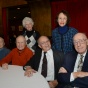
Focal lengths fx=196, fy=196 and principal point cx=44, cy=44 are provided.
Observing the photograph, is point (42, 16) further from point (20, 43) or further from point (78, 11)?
point (20, 43)

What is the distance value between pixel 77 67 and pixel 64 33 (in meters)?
0.90

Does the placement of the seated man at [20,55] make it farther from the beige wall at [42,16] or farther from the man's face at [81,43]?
the beige wall at [42,16]

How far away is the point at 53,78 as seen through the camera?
2.68 metres

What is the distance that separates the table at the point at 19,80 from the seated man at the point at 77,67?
242 millimetres

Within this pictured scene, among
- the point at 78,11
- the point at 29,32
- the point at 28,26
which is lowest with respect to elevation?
the point at 29,32

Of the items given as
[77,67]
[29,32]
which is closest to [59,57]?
[77,67]

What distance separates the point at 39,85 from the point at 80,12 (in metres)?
5.36

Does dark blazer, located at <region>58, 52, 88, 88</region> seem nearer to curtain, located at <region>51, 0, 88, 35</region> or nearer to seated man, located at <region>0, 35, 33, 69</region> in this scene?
seated man, located at <region>0, 35, 33, 69</region>

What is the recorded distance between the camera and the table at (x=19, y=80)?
1913 millimetres

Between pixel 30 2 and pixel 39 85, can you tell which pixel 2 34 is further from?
pixel 39 85

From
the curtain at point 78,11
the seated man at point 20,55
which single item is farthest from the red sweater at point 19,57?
the curtain at point 78,11

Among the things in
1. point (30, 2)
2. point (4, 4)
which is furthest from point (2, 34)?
point (30, 2)

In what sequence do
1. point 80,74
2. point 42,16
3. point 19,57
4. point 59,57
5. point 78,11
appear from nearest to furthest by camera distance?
point 80,74 < point 59,57 < point 19,57 < point 78,11 < point 42,16

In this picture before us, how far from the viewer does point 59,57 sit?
2664mm
